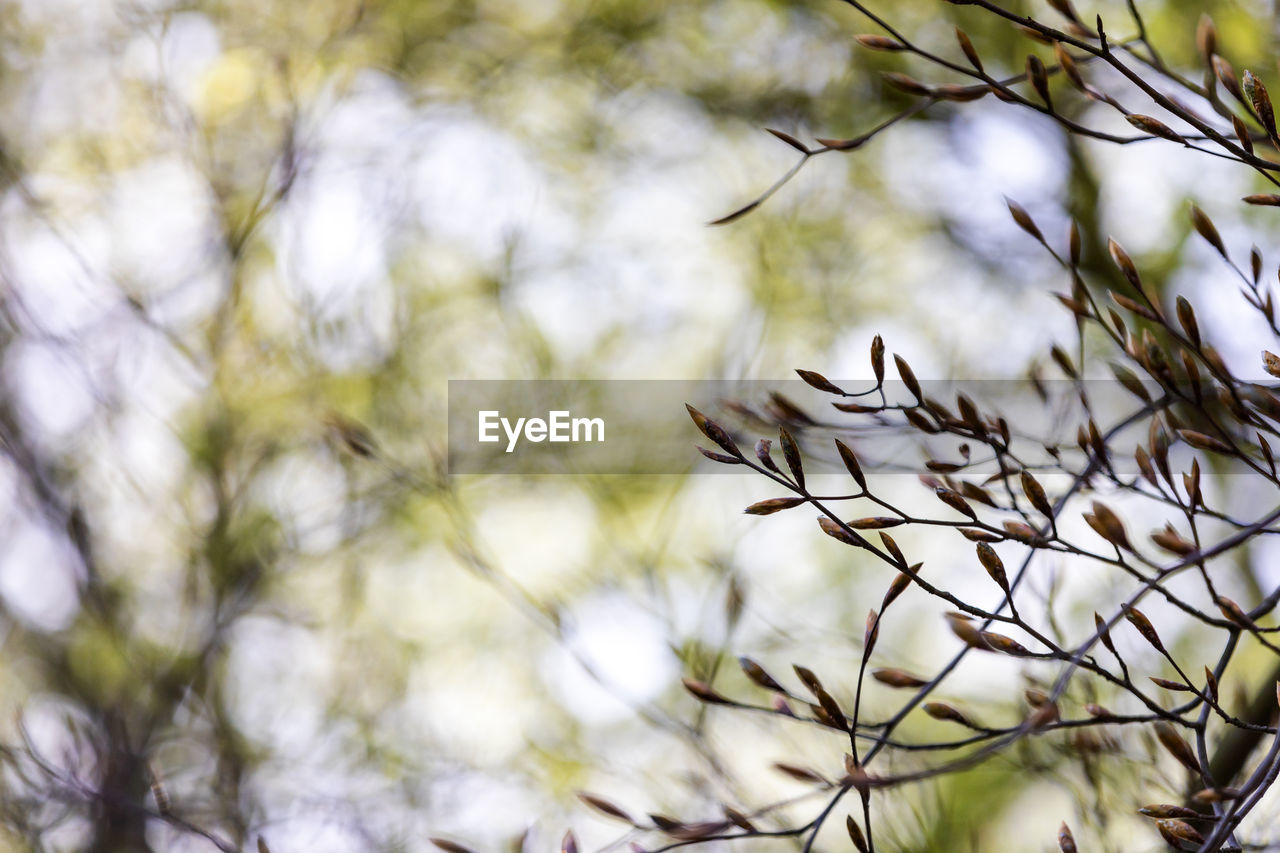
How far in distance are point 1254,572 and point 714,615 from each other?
1548mm

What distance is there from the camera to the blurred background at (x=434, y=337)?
236 cm

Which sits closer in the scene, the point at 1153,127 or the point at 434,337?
the point at 1153,127

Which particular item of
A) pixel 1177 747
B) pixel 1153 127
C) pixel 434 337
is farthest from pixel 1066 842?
pixel 434 337

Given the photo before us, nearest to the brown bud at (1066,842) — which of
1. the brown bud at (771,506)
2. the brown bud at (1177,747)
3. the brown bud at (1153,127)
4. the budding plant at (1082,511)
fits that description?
the budding plant at (1082,511)

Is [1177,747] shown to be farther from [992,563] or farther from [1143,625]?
[992,563]

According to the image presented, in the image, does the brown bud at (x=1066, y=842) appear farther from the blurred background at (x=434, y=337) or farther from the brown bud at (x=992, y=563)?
the blurred background at (x=434, y=337)

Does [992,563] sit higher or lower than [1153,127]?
lower

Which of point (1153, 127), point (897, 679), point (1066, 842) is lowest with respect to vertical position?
point (1066, 842)

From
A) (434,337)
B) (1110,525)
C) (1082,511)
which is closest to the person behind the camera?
(1110,525)

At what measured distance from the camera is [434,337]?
329cm

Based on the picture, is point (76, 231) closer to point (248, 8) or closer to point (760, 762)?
point (248, 8)

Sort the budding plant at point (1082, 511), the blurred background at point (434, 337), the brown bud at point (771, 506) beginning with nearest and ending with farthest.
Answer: the budding plant at point (1082, 511) < the brown bud at point (771, 506) < the blurred background at point (434, 337)

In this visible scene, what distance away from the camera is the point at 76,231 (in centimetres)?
247

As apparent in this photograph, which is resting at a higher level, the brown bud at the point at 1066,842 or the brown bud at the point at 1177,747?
the brown bud at the point at 1177,747
